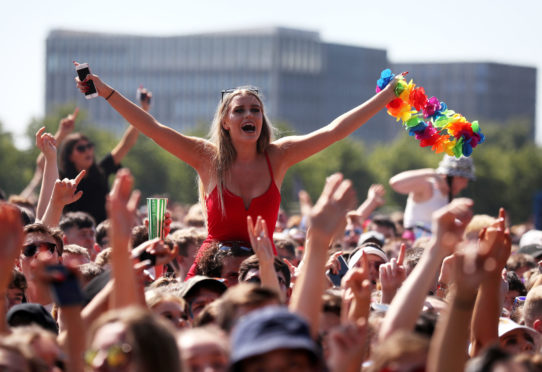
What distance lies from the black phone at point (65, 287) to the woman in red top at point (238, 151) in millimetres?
2390

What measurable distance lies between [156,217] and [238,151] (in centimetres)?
75

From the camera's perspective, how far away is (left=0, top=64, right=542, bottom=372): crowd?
377 centimetres

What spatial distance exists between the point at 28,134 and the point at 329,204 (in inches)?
2337

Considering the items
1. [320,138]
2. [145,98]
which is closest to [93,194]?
[145,98]

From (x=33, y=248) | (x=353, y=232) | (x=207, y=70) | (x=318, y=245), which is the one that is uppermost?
(x=318, y=245)

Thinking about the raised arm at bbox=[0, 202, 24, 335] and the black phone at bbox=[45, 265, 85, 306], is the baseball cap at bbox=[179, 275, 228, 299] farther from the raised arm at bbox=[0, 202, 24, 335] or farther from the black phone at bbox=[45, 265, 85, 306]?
Answer: the black phone at bbox=[45, 265, 85, 306]

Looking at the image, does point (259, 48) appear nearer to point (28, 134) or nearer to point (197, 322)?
point (28, 134)

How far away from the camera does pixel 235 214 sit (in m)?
6.28

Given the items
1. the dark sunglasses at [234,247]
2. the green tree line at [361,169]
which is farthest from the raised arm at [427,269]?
the green tree line at [361,169]

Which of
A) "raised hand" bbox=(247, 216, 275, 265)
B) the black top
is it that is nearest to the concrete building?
the black top

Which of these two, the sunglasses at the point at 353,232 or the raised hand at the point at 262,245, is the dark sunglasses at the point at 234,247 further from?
the sunglasses at the point at 353,232

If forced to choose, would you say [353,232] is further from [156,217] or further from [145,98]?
[156,217]

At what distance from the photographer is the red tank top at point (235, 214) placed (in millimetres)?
6285

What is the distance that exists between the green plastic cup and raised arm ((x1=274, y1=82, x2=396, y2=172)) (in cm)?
87
